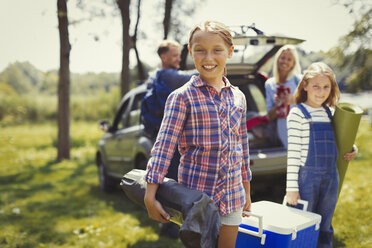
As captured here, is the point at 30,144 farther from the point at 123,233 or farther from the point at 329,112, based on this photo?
the point at 329,112

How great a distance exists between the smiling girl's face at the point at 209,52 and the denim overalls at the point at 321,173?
4.23 ft

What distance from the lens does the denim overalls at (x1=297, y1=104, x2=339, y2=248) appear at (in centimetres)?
281

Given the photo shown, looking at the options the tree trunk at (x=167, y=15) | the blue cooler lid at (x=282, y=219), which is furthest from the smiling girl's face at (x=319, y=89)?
the tree trunk at (x=167, y=15)

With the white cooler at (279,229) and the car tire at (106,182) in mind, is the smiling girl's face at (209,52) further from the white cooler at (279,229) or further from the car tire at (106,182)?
the car tire at (106,182)

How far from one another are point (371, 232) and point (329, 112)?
1.80 m

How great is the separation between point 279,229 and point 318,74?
1.28 metres

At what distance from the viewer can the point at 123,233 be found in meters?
4.23

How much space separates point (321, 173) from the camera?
9.23 feet

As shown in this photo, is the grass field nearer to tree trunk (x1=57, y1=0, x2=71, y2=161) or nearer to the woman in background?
tree trunk (x1=57, y1=0, x2=71, y2=161)

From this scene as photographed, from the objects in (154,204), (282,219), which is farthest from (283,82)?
(154,204)

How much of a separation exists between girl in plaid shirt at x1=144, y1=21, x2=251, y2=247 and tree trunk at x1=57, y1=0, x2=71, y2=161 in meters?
8.58

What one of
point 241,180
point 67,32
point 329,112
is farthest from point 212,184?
point 67,32

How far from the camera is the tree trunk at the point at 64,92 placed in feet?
31.4

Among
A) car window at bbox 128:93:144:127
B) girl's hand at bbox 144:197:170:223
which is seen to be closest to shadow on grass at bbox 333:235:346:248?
girl's hand at bbox 144:197:170:223
